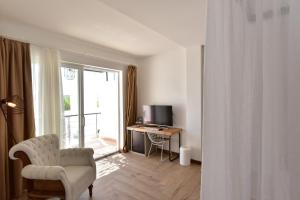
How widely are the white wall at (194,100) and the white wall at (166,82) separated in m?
0.25

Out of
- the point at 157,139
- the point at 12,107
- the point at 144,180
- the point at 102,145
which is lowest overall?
the point at 144,180

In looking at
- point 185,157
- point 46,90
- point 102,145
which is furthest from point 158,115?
point 46,90

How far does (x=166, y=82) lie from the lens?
4.27m

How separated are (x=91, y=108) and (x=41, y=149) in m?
1.98

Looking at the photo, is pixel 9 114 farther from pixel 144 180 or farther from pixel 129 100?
pixel 129 100

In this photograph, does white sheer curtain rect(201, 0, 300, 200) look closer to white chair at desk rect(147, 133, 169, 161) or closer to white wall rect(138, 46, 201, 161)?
white wall rect(138, 46, 201, 161)

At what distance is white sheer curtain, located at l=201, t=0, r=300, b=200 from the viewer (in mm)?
563

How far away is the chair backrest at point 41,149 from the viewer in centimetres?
193

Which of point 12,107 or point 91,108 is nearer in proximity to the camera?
point 12,107

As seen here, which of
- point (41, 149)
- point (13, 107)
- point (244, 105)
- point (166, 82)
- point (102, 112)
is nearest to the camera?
point (244, 105)

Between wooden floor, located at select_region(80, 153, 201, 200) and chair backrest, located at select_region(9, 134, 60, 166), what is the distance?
0.75m

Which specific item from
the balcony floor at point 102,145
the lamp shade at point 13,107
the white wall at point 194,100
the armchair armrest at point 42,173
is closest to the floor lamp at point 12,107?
the lamp shade at point 13,107

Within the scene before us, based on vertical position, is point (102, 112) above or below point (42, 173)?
above

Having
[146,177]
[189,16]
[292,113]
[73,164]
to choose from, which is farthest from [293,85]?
[146,177]
